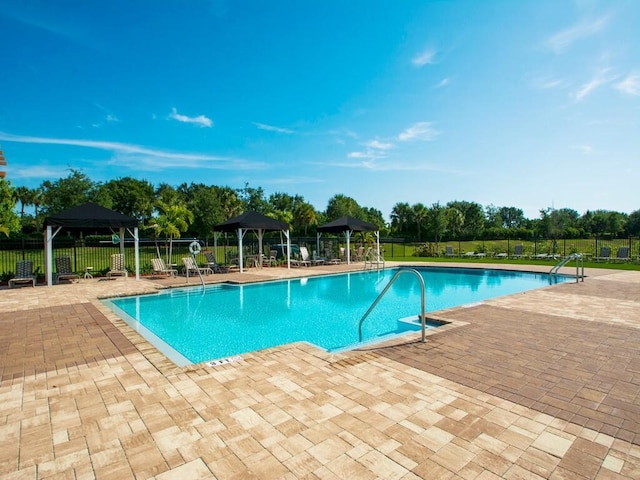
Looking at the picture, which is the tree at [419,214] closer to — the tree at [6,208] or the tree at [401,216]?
the tree at [401,216]

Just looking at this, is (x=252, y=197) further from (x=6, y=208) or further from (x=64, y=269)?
(x=64, y=269)

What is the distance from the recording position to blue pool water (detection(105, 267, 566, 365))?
5953 mm

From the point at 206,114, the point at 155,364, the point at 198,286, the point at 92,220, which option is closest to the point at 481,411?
the point at 155,364

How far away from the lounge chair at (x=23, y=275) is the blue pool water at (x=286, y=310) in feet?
13.5

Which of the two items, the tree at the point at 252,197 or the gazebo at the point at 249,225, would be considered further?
the tree at the point at 252,197

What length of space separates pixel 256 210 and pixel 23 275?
1298 inches

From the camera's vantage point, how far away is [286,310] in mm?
8430

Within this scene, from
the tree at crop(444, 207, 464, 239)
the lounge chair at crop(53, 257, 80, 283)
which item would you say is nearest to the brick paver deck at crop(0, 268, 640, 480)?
the lounge chair at crop(53, 257, 80, 283)

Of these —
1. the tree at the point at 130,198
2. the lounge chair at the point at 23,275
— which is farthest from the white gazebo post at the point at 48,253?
the tree at the point at 130,198

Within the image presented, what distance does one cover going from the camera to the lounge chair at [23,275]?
1063 centimetres

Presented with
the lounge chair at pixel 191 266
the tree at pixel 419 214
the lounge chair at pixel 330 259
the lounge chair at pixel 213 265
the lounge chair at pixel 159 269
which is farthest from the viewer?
the tree at pixel 419 214

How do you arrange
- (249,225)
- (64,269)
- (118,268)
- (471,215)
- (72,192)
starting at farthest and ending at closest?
(471,215)
(72,192)
(249,225)
(118,268)
(64,269)

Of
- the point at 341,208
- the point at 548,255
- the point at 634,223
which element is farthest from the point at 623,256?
the point at 634,223

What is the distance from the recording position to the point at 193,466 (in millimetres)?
2076
